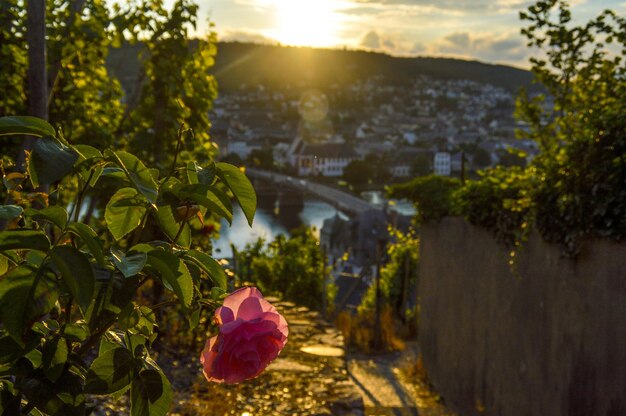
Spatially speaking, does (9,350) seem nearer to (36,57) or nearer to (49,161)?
(49,161)

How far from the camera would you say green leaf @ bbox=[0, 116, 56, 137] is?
117 centimetres

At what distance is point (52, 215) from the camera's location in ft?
3.80

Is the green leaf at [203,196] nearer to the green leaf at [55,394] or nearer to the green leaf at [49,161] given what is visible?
the green leaf at [49,161]

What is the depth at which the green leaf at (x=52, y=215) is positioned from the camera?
1153mm

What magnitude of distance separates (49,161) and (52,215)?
0.09 meters

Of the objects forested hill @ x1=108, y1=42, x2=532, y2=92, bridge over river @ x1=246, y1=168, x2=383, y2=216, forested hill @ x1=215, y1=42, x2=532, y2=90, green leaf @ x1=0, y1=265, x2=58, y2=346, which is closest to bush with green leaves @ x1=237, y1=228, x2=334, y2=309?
green leaf @ x1=0, y1=265, x2=58, y2=346

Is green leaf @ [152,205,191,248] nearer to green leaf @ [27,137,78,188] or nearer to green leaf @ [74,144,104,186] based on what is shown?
green leaf @ [74,144,104,186]

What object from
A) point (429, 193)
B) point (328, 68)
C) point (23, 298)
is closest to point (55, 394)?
point (23, 298)

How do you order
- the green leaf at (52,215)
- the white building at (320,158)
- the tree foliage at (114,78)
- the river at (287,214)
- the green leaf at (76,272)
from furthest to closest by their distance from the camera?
1. the white building at (320,158)
2. the river at (287,214)
3. the tree foliage at (114,78)
4. the green leaf at (52,215)
5. the green leaf at (76,272)

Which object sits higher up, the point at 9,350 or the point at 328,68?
the point at 328,68

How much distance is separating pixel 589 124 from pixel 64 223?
3.28 metres

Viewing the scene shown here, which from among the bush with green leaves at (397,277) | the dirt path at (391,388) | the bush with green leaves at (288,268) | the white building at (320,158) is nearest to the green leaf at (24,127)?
the dirt path at (391,388)

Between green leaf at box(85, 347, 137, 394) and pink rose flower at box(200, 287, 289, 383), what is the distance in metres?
0.14

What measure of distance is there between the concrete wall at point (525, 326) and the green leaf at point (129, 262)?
2.90 meters
